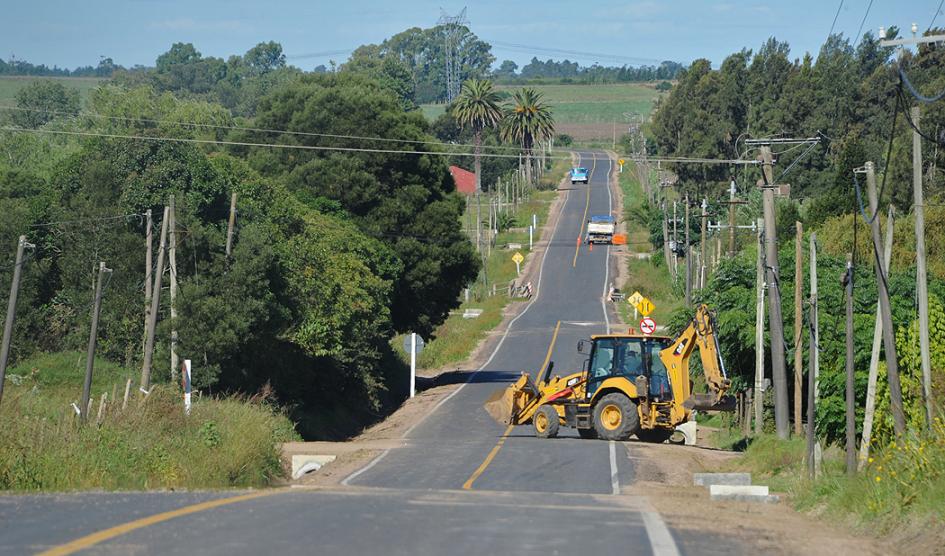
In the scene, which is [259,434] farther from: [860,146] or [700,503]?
[860,146]

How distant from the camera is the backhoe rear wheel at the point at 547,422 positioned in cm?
3134

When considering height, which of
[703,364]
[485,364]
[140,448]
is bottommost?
[485,364]

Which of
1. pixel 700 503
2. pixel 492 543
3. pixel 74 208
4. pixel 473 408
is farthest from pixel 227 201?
pixel 492 543

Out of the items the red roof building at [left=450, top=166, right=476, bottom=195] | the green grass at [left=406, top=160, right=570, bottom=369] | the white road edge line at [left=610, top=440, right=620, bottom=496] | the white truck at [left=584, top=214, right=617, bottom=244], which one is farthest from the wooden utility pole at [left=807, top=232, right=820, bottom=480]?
the red roof building at [left=450, top=166, right=476, bottom=195]

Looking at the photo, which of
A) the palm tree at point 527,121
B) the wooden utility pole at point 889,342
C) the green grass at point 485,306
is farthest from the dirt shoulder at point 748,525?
the palm tree at point 527,121

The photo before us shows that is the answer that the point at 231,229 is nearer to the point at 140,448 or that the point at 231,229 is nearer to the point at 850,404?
the point at 140,448

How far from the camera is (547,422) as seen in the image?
103 feet

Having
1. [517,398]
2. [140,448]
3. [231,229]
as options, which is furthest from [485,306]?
[140,448]

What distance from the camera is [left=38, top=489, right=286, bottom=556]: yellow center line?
892cm

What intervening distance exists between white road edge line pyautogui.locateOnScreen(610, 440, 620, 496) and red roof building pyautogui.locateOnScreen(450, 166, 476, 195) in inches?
4307

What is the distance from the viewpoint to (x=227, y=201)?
159ft

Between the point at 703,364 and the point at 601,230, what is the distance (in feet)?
258

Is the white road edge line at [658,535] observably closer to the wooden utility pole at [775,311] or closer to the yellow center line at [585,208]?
the wooden utility pole at [775,311]

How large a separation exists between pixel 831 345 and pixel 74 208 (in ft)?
96.9
